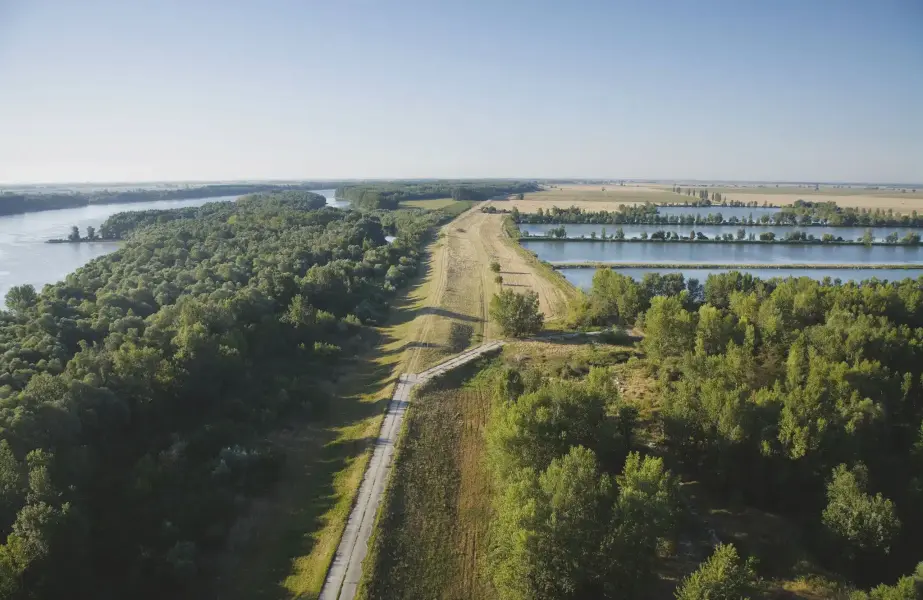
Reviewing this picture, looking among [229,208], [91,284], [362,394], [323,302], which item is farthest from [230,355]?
[229,208]

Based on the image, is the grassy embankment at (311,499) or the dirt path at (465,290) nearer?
the grassy embankment at (311,499)

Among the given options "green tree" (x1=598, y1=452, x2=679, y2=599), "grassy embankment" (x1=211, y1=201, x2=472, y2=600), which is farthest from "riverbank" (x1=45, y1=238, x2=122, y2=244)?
"green tree" (x1=598, y1=452, x2=679, y2=599)

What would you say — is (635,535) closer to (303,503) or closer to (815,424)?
(815,424)

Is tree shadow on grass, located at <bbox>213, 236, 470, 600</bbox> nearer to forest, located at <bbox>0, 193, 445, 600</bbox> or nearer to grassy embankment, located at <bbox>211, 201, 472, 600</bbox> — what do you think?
grassy embankment, located at <bbox>211, 201, 472, 600</bbox>

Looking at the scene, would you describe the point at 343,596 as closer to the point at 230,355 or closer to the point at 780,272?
the point at 230,355

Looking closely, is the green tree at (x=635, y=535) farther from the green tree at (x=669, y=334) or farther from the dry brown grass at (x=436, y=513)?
the green tree at (x=669, y=334)

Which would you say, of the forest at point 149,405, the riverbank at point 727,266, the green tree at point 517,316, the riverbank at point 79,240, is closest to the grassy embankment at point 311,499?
the forest at point 149,405
